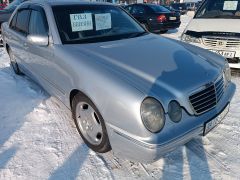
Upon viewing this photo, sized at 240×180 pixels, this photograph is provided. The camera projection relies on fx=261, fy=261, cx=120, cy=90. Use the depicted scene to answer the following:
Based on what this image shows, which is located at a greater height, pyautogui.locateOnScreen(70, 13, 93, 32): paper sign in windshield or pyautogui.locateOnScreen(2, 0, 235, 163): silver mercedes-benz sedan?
pyautogui.locateOnScreen(70, 13, 93, 32): paper sign in windshield

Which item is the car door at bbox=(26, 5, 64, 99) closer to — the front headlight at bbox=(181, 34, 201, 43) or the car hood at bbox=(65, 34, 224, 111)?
the car hood at bbox=(65, 34, 224, 111)

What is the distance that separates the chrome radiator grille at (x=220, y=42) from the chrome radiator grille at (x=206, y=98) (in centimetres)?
251

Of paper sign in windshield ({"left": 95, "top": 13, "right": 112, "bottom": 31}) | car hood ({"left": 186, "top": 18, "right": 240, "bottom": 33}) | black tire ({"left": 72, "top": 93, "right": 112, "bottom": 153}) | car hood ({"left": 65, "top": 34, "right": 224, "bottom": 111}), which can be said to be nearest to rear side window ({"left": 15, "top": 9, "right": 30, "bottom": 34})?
paper sign in windshield ({"left": 95, "top": 13, "right": 112, "bottom": 31})

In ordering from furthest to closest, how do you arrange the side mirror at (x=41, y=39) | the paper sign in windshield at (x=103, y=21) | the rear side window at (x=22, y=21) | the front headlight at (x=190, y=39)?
1. the front headlight at (x=190, y=39)
2. the rear side window at (x=22, y=21)
3. the paper sign in windshield at (x=103, y=21)
4. the side mirror at (x=41, y=39)

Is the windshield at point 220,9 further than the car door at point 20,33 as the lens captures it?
Yes

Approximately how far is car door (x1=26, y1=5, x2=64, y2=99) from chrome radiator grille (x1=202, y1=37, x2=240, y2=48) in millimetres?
3246

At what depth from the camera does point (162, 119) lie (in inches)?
87.3

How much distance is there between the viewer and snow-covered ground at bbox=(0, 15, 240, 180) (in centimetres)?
258

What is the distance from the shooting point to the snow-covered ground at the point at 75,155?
2.58m

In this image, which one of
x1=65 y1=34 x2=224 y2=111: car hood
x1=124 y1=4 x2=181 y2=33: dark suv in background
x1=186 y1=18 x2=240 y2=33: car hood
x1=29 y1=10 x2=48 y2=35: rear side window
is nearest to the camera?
x1=65 y1=34 x2=224 y2=111: car hood

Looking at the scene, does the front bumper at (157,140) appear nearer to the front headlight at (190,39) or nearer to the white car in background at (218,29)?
the white car in background at (218,29)

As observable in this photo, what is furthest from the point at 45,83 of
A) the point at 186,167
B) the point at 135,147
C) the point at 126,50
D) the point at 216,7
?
the point at 216,7

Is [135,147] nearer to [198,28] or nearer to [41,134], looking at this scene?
[41,134]

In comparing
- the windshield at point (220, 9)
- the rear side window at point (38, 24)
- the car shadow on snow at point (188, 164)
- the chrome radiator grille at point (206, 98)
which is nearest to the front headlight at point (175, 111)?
the chrome radiator grille at point (206, 98)
